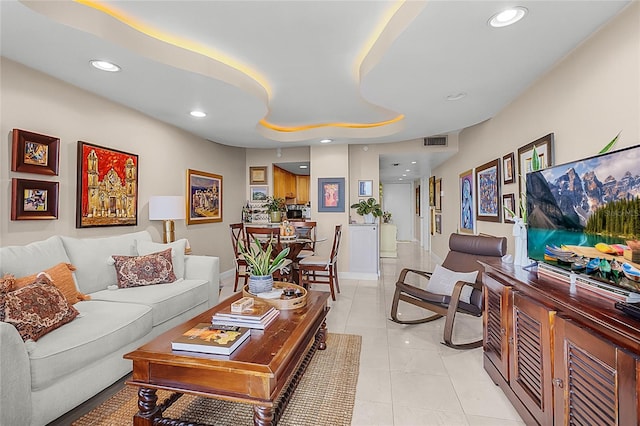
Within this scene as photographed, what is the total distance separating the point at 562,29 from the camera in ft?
6.28

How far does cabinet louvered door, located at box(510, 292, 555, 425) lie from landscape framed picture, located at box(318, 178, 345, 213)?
3.79 m

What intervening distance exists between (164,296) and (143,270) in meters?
0.47

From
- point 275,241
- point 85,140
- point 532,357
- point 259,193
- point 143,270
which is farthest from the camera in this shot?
point 259,193

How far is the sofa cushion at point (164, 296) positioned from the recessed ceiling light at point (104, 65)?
1.86 metres

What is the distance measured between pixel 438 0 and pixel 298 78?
67.8 inches

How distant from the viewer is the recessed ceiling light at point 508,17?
1727 millimetres

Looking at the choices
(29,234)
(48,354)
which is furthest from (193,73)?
(48,354)

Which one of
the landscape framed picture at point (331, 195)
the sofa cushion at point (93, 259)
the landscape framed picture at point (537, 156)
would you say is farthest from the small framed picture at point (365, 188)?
the sofa cushion at point (93, 259)

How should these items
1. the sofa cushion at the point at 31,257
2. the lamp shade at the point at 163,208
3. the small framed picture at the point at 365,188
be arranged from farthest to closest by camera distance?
the small framed picture at the point at 365,188 → the lamp shade at the point at 163,208 → the sofa cushion at the point at 31,257

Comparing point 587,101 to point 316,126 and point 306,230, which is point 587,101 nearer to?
point 316,126

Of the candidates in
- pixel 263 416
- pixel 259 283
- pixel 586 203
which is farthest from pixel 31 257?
pixel 586 203

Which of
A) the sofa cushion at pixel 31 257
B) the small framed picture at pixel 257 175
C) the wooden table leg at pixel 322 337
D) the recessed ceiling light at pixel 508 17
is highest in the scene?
the recessed ceiling light at pixel 508 17

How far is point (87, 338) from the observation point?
1820 millimetres

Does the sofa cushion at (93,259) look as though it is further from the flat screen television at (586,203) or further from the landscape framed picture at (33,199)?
the flat screen television at (586,203)
